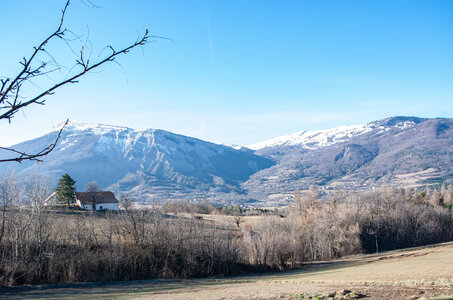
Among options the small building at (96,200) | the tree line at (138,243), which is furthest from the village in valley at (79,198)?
the tree line at (138,243)

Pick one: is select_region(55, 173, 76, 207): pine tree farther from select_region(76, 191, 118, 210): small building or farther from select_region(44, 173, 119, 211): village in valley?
select_region(76, 191, 118, 210): small building

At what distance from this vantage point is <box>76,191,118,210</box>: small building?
85.0 metres

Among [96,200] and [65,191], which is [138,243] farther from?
[96,200]

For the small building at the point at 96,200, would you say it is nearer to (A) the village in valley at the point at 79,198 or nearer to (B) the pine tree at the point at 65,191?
(A) the village in valley at the point at 79,198

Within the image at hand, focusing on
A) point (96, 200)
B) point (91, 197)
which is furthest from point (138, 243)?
point (91, 197)

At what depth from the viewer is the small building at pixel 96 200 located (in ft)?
279

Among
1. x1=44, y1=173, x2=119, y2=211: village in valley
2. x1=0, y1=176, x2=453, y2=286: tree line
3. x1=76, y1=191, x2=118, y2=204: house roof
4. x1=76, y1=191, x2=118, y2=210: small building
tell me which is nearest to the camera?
x1=0, y1=176, x2=453, y2=286: tree line

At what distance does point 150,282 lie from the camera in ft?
136

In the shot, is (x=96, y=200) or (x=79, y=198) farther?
(x=96, y=200)

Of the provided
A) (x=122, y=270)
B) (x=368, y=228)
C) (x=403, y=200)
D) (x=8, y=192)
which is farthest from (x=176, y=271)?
(x=403, y=200)

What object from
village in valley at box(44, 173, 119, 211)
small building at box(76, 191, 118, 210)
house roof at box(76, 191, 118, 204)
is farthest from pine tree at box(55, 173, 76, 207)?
house roof at box(76, 191, 118, 204)

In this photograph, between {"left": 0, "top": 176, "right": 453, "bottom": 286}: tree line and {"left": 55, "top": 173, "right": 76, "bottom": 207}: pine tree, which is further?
{"left": 55, "top": 173, "right": 76, "bottom": 207}: pine tree

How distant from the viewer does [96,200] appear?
8681cm

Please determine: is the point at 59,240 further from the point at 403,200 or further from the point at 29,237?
the point at 403,200
